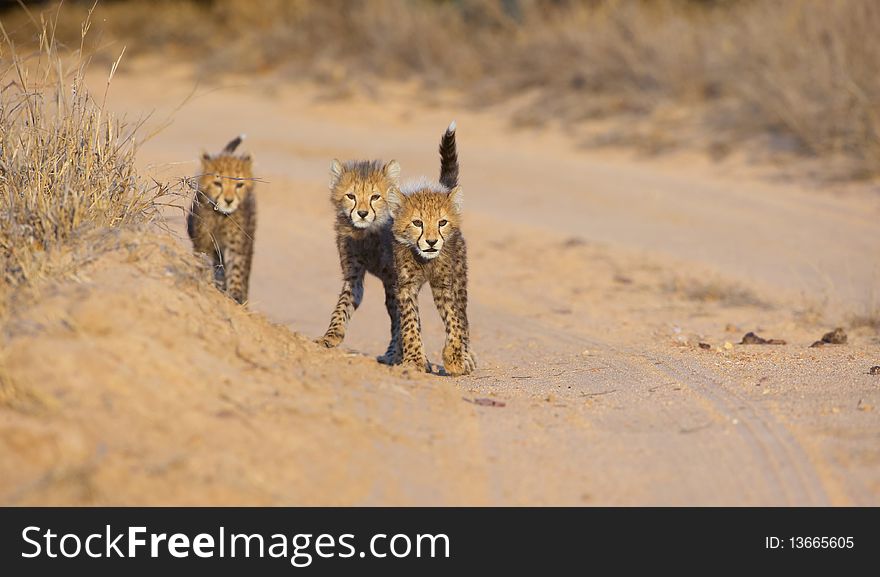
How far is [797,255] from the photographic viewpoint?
9.45 metres

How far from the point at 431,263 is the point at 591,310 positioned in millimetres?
2258

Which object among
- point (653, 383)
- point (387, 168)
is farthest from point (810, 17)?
point (653, 383)

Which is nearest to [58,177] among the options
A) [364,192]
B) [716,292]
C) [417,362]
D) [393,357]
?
[364,192]

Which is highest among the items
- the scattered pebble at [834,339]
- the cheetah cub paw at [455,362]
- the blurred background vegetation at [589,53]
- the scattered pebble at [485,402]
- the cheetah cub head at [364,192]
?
the blurred background vegetation at [589,53]

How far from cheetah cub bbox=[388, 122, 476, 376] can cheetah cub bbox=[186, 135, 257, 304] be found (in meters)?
1.42

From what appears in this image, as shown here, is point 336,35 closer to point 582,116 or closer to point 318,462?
point 582,116

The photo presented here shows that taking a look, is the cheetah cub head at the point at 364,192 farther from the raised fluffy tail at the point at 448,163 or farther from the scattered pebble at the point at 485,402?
the scattered pebble at the point at 485,402

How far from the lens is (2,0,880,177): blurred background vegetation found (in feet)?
39.2

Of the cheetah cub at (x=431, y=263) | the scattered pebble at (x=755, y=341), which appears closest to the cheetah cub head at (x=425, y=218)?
the cheetah cub at (x=431, y=263)

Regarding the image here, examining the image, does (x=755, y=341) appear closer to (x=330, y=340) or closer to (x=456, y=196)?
(x=456, y=196)

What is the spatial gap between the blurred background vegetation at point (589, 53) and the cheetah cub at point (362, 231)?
3.97 meters

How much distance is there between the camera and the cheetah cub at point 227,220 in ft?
23.4

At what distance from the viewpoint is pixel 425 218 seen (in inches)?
234

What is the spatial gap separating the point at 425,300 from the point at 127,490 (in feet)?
16.4
